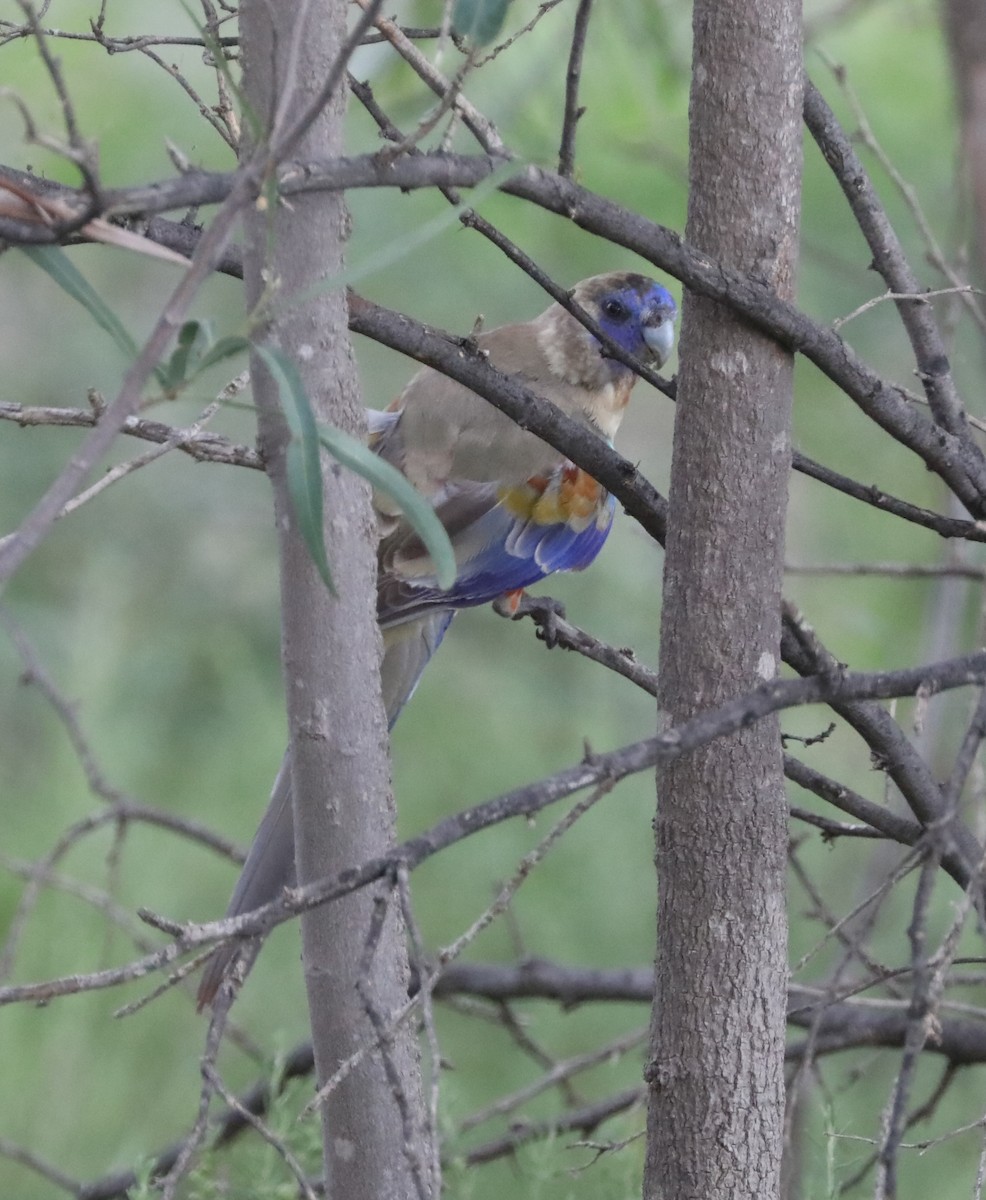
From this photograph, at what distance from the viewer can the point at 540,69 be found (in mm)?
2734

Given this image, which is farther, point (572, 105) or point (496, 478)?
point (496, 478)

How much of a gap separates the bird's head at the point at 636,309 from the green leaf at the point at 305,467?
7.09ft

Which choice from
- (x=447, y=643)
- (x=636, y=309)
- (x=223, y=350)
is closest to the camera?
(x=223, y=350)

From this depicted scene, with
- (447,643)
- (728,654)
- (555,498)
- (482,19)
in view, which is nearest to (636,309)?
(555,498)

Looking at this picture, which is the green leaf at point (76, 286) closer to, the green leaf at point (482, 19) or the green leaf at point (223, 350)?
the green leaf at point (223, 350)

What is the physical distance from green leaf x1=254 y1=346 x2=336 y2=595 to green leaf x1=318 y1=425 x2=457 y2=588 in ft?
0.07

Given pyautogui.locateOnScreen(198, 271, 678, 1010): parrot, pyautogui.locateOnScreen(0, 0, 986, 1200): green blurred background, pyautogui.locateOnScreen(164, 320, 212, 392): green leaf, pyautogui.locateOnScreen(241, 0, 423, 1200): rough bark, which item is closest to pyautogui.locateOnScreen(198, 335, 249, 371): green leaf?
pyautogui.locateOnScreen(164, 320, 212, 392): green leaf

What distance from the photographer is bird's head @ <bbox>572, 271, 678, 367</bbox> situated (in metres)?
2.92

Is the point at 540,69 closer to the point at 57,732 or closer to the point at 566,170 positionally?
the point at 566,170

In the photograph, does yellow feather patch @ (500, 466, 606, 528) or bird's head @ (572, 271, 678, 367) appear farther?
bird's head @ (572, 271, 678, 367)

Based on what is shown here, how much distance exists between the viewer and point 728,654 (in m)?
1.07

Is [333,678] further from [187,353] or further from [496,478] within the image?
[496,478]

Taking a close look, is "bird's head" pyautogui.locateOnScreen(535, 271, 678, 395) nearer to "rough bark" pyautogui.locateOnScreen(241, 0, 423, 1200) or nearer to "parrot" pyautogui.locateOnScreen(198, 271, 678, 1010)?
"parrot" pyautogui.locateOnScreen(198, 271, 678, 1010)

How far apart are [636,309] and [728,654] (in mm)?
1968
